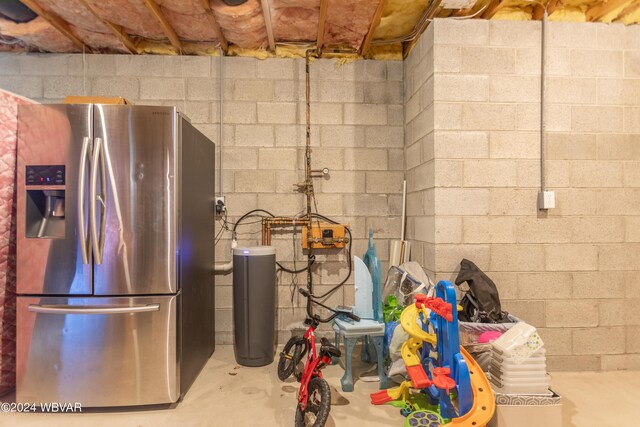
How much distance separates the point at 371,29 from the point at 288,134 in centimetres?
108

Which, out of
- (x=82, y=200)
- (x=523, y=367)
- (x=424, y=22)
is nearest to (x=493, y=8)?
(x=424, y=22)

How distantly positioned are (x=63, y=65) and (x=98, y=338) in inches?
95.1

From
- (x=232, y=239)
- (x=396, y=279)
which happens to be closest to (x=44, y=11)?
(x=232, y=239)

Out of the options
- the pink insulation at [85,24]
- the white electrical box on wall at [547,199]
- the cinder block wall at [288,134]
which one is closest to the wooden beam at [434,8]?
the cinder block wall at [288,134]

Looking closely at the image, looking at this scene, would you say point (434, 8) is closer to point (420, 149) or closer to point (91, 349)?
point (420, 149)

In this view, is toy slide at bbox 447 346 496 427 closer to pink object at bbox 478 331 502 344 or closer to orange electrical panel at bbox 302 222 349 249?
pink object at bbox 478 331 502 344

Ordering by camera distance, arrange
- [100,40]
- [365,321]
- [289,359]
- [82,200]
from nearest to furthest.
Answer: [82,200]
[365,321]
[289,359]
[100,40]

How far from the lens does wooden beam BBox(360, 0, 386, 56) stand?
95.5 inches

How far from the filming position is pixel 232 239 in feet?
9.84

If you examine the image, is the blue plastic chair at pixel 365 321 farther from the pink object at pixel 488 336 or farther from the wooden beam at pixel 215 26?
the wooden beam at pixel 215 26

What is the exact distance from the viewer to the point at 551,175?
2496mm

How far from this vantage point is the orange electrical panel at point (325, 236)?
2.93 meters

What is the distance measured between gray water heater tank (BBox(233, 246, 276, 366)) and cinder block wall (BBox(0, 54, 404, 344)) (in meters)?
0.42

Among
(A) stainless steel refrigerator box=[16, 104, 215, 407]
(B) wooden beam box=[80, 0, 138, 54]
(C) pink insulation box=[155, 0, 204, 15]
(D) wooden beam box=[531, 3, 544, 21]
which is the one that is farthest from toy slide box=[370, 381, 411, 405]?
(B) wooden beam box=[80, 0, 138, 54]
